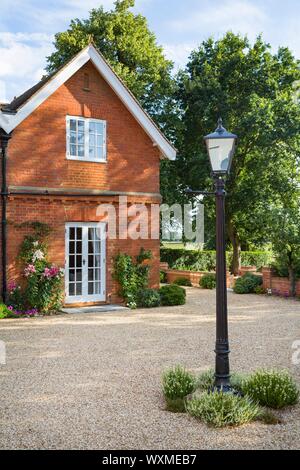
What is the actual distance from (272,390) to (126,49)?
23161 mm

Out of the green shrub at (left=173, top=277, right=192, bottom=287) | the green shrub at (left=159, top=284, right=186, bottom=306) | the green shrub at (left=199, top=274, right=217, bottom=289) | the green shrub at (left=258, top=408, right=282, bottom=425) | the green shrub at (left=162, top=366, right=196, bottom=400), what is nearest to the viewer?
the green shrub at (left=258, top=408, right=282, bottom=425)

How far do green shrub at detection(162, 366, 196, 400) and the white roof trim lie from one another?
10230mm

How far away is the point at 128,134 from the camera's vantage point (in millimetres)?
17375

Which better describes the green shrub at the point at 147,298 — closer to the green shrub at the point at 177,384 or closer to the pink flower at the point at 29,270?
the pink flower at the point at 29,270

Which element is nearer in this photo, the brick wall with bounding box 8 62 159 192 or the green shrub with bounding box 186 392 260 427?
the green shrub with bounding box 186 392 260 427

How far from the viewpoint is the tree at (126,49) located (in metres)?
25.8

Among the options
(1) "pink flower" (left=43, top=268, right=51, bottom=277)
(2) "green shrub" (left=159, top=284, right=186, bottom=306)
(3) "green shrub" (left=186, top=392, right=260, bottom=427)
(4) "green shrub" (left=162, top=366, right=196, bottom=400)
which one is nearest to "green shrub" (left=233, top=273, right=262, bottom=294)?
(2) "green shrub" (left=159, top=284, right=186, bottom=306)

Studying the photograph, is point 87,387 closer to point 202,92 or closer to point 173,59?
point 202,92

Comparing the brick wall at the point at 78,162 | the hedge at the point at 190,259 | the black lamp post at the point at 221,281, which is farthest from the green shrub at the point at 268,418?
the hedge at the point at 190,259

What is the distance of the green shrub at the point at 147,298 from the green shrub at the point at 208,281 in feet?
21.6

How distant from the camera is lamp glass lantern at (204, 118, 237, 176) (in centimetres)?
691

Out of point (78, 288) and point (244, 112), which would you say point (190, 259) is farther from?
point (78, 288)

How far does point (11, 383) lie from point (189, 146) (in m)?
20.9

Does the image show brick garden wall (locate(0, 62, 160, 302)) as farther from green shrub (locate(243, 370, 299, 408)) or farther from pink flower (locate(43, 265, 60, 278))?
green shrub (locate(243, 370, 299, 408))
